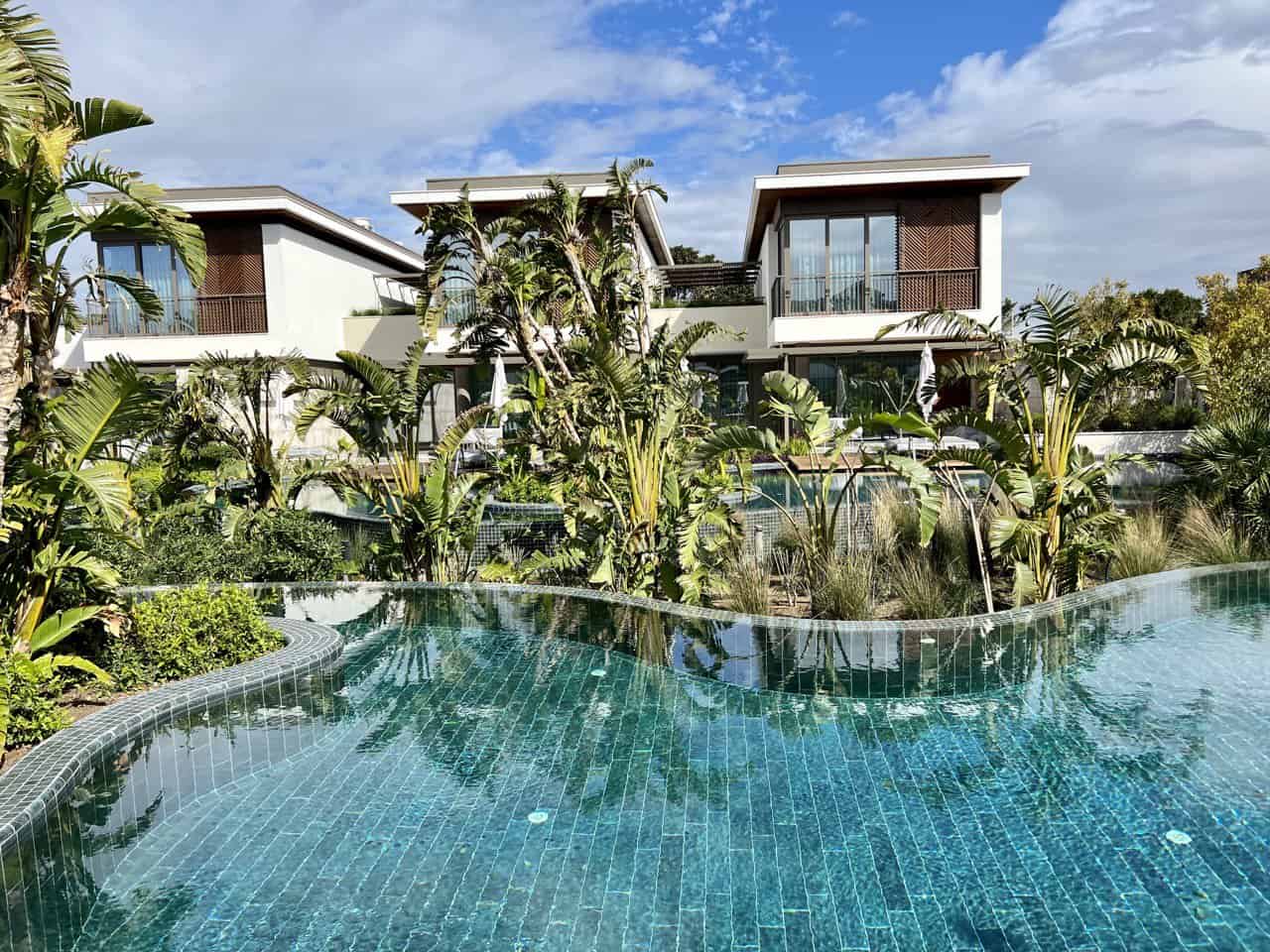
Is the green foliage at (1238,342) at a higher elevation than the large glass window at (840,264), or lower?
lower

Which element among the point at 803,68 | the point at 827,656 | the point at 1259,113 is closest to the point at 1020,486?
the point at 827,656

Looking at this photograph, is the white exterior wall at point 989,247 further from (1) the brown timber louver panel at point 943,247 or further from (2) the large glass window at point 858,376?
(2) the large glass window at point 858,376

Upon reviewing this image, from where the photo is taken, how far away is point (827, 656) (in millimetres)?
6930

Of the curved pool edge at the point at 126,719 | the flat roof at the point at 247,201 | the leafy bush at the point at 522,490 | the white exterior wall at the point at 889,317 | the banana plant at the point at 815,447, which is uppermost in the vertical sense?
the flat roof at the point at 247,201

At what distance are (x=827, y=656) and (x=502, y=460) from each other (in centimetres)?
888

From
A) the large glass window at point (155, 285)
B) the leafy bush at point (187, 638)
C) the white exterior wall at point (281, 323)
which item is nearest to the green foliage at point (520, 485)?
the leafy bush at point (187, 638)

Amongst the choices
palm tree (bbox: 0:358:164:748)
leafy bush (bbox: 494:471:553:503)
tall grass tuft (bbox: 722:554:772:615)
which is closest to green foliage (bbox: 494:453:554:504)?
leafy bush (bbox: 494:471:553:503)

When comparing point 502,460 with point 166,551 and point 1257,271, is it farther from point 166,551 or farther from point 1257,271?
point 1257,271

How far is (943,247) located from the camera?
22109mm

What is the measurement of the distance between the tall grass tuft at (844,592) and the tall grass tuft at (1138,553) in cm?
276

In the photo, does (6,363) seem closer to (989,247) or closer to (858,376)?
(858,376)

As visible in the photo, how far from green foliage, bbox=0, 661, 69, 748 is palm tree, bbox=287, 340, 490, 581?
4.59 meters

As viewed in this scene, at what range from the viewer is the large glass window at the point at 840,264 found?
2225 cm

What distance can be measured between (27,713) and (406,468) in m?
5.55
